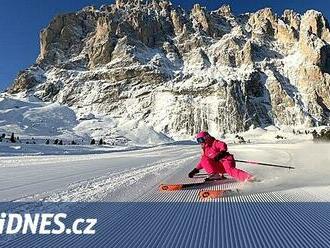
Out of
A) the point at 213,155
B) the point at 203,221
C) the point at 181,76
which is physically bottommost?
the point at 203,221

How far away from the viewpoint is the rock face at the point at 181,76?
5965 inches

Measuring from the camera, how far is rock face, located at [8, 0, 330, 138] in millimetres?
151500

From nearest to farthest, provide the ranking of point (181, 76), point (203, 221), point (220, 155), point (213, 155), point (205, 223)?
point (205, 223), point (203, 221), point (220, 155), point (213, 155), point (181, 76)

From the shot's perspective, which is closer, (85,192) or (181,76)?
(85,192)

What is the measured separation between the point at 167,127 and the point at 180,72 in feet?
117

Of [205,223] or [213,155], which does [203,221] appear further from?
[213,155]

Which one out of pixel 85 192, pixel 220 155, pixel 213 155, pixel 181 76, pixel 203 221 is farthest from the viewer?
pixel 181 76

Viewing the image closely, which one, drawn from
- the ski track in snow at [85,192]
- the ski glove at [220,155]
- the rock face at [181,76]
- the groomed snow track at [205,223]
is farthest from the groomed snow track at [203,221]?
the rock face at [181,76]

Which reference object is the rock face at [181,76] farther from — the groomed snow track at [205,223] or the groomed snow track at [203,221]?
the groomed snow track at [205,223]

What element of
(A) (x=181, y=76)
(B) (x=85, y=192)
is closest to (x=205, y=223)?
(B) (x=85, y=192)

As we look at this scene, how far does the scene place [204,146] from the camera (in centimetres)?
1105

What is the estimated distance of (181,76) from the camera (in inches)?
6639

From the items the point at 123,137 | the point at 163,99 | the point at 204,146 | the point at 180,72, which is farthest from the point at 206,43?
the point at 204,146

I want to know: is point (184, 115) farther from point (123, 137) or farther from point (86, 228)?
point (86, 228)
